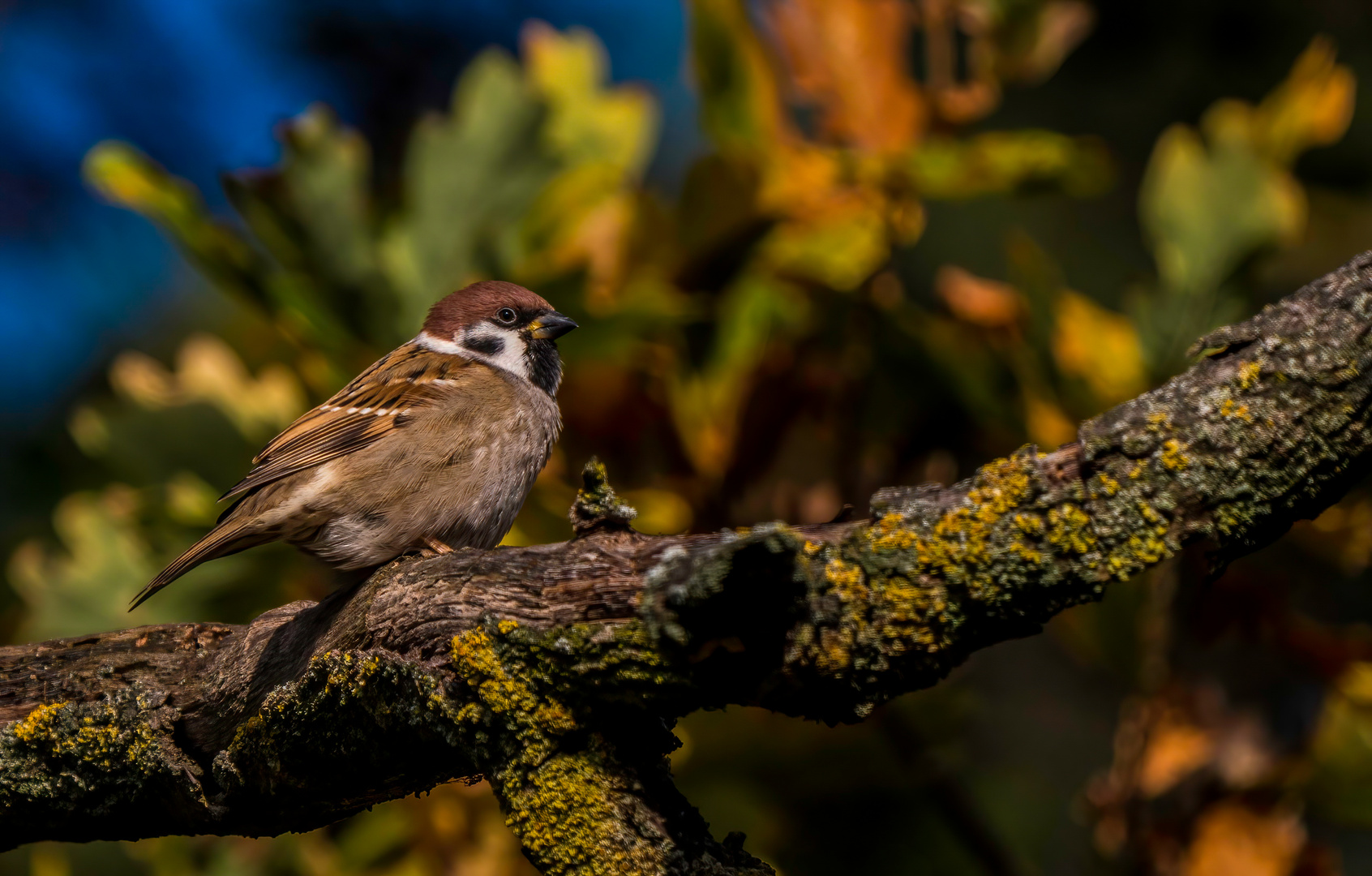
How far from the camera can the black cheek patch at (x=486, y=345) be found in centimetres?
304

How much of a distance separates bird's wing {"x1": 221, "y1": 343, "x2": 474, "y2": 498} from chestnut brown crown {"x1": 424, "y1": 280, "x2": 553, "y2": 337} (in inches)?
7.8

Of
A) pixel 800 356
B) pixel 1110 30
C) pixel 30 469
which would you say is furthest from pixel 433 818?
pixel 1110 30

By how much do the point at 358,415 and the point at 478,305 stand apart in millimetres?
513

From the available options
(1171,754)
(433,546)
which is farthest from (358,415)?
(1171,754)

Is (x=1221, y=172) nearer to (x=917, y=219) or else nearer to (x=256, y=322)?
(x=917, y=219)

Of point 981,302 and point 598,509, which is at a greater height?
point 981,302

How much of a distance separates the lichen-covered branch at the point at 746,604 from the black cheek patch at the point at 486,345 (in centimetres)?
137

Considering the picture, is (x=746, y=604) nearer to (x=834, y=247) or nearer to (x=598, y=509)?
(x=598, y=509)

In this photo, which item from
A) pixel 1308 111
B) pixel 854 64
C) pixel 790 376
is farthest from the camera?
pixel 854 64

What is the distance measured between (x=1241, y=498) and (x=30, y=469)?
510cm

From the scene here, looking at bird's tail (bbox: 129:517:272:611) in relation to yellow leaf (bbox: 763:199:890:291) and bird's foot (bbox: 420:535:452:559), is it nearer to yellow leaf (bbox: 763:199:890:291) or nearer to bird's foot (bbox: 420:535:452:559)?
bird's foot (bbox: 420:535:452:559)

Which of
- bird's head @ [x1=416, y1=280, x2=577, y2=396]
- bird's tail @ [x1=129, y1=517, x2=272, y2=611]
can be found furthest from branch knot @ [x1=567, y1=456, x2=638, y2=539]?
bird's head @ [x1=416, y1=280, x2=577, y2=396]

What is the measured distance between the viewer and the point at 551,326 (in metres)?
2.90

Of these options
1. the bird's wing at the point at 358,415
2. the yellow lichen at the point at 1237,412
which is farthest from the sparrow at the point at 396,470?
the yellow lichen at the point at 1237,412
